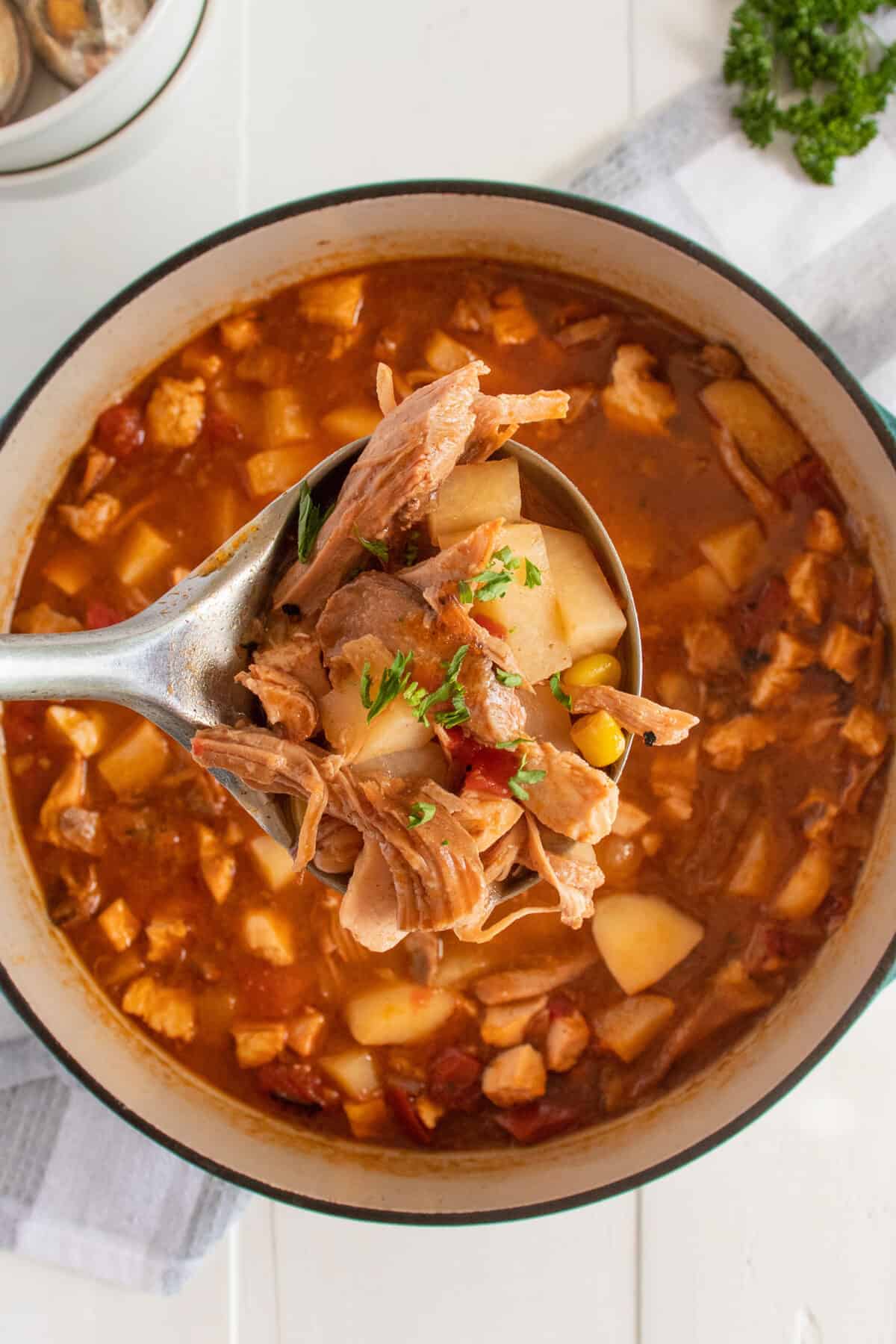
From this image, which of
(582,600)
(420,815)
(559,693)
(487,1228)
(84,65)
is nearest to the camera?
(420,815)

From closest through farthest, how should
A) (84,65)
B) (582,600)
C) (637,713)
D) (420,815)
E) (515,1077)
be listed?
(420,815) → (637,713) → (582,600) → (515,1077) → (84,65)

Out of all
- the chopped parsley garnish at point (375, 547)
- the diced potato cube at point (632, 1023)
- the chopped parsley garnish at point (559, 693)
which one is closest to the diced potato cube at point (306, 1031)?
the diced potato cube at point (632, 1023)

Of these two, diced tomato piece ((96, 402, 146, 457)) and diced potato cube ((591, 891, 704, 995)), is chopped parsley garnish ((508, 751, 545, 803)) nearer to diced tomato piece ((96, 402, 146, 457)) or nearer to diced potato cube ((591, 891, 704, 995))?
diced potato cube ((591, 891, 704, 995))

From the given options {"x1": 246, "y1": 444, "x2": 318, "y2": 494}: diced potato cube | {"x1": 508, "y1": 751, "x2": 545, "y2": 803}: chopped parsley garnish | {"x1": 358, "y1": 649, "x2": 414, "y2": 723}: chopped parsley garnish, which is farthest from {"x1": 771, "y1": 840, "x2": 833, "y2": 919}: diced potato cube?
{"x1": 246, "y1": 444, "x2": 318, "y2": 494}: diced potato cube

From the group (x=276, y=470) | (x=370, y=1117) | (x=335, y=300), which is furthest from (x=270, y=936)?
(x=335, y=300)

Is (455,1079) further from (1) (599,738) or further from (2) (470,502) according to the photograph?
(2) (470,502)

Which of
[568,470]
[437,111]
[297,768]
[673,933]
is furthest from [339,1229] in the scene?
[437,111]
